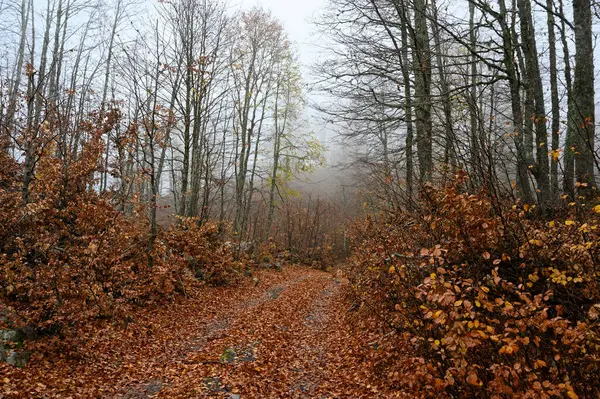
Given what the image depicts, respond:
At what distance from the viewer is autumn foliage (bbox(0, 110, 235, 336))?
6.33 m

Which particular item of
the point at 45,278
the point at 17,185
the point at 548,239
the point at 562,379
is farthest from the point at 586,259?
the point at 17,185

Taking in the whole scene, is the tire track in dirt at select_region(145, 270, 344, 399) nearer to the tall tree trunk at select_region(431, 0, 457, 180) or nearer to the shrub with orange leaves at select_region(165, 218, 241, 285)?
the shrub with orange leaves at select_region(165, 218, 241, 285)

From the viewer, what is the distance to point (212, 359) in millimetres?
6273

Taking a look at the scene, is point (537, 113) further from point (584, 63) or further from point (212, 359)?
point (212, 359)

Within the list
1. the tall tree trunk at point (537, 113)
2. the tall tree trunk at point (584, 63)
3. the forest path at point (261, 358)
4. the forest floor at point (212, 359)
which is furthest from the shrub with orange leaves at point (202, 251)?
the tall tree trunk at point (584, 63)

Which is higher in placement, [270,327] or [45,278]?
[45,278]

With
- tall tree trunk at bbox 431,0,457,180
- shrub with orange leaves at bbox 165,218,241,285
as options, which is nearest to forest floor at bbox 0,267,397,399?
shrub with orange leaves at bbox 165,218,241,285

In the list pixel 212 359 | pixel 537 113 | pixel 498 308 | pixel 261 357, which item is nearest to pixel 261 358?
pixel 261 357

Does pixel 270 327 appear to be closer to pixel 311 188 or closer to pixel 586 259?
pixel 586 259

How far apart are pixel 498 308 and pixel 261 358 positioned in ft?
14.5

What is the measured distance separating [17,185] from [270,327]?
295 inches

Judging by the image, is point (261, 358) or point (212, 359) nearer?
point (212, 359)

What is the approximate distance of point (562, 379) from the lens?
10.3 ft

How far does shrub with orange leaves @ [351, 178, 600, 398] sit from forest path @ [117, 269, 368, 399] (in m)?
1.45
